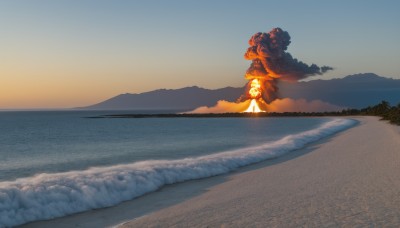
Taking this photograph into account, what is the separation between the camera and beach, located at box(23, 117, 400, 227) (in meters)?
8.59

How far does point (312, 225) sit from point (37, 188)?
739cm

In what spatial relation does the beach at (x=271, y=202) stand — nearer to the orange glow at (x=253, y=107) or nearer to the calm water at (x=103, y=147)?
the calm water at (x=103, y=147)

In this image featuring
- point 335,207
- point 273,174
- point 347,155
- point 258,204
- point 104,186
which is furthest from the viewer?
point 347,155

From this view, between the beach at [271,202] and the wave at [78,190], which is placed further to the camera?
the wave at [78,190]

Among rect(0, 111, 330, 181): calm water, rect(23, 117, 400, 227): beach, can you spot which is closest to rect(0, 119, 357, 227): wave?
rect(23, 117, 400, 227): beach

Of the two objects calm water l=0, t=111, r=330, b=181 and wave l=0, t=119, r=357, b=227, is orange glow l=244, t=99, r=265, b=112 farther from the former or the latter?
wave l=0, t=119, r=357, b=227

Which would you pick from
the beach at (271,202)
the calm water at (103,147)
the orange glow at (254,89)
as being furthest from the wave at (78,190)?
the orange glow at (254,89)

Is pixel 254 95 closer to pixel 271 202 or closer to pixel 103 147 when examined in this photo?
pixel 103 147

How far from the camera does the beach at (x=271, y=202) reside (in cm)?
859

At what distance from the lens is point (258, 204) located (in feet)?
33.6

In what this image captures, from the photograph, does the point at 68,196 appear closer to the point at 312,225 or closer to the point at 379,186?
the point at 312,225

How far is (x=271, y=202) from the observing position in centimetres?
1039

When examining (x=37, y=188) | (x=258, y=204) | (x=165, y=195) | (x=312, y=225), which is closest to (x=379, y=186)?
(x=258, y=204)

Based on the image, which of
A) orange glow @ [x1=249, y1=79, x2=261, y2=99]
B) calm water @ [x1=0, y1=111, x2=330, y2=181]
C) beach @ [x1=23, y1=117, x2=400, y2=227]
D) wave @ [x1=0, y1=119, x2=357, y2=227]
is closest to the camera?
beach @ [x1=23, y1=117, x2=400, y2=227]
